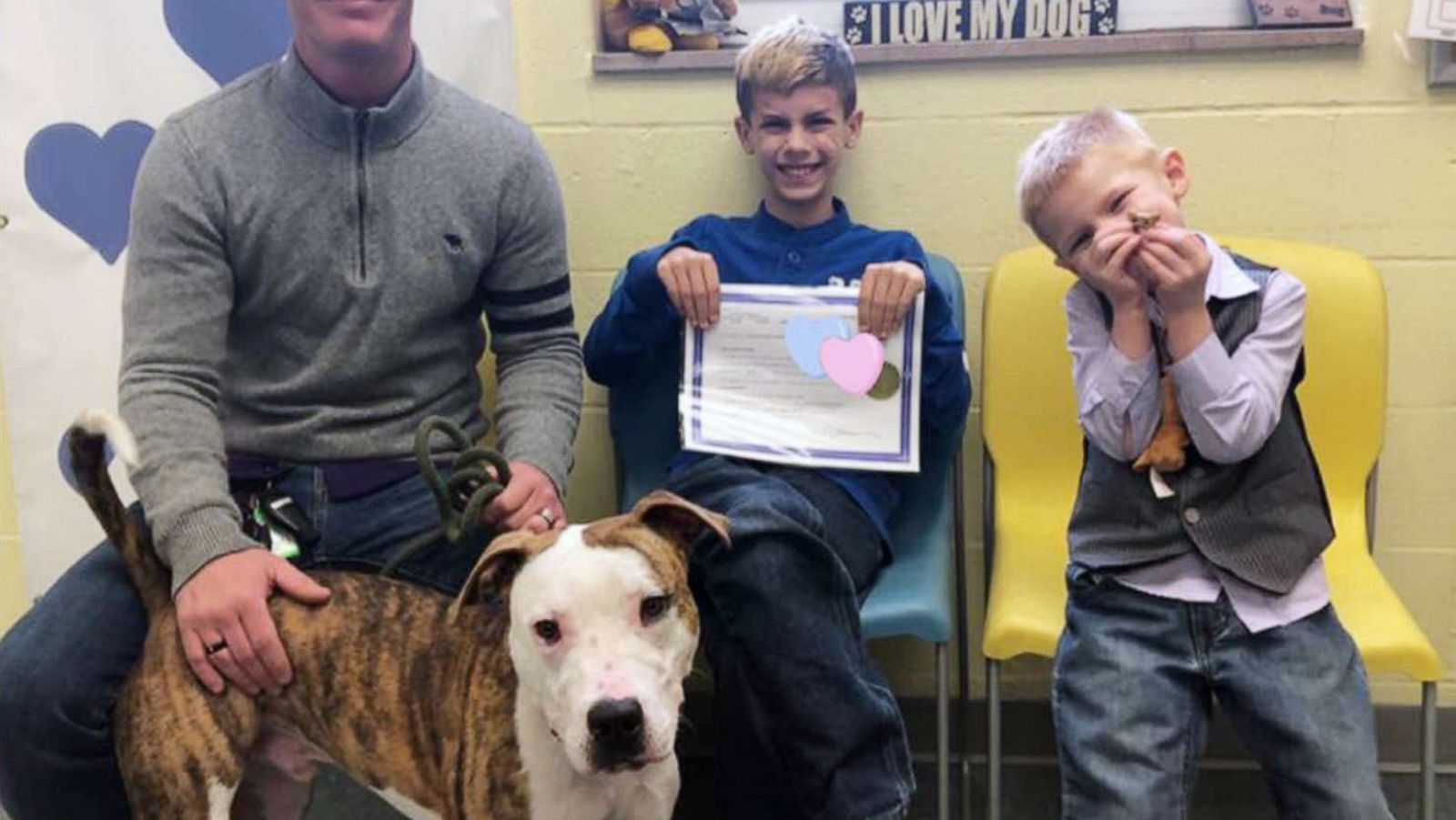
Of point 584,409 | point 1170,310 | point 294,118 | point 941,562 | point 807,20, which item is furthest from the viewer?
point 584,409

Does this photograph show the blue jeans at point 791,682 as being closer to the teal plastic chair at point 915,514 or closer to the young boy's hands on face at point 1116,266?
the teal plastic chair at point 915,514

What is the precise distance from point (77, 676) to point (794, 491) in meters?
0.90

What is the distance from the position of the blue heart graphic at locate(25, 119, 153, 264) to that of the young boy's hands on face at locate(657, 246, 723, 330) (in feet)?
3.15

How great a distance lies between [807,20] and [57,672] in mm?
1453

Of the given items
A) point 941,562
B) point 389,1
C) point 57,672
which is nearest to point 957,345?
point 941,562

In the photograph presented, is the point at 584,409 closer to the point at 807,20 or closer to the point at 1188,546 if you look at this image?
the point at 807,20

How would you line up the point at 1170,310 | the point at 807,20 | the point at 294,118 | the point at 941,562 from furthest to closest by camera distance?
the point at 807,20 → the point at 941,562 → the point at 294,118 → the point at 1170,310

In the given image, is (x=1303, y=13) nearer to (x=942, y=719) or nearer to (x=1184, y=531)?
(x=1184, y=531)

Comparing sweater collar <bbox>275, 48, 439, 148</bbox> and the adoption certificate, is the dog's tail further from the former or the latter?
the adoption certificate

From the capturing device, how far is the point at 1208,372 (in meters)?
1.63

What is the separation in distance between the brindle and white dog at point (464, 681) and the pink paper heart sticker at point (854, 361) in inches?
20.8

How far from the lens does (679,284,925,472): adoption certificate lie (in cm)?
206

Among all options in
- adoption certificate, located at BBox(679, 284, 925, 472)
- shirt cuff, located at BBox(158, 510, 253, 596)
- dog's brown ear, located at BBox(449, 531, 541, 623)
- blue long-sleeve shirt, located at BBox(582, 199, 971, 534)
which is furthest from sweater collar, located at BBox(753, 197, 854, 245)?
shirt cuff, located at BBox(158, 510, 253, 596)

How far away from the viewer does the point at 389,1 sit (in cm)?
186
